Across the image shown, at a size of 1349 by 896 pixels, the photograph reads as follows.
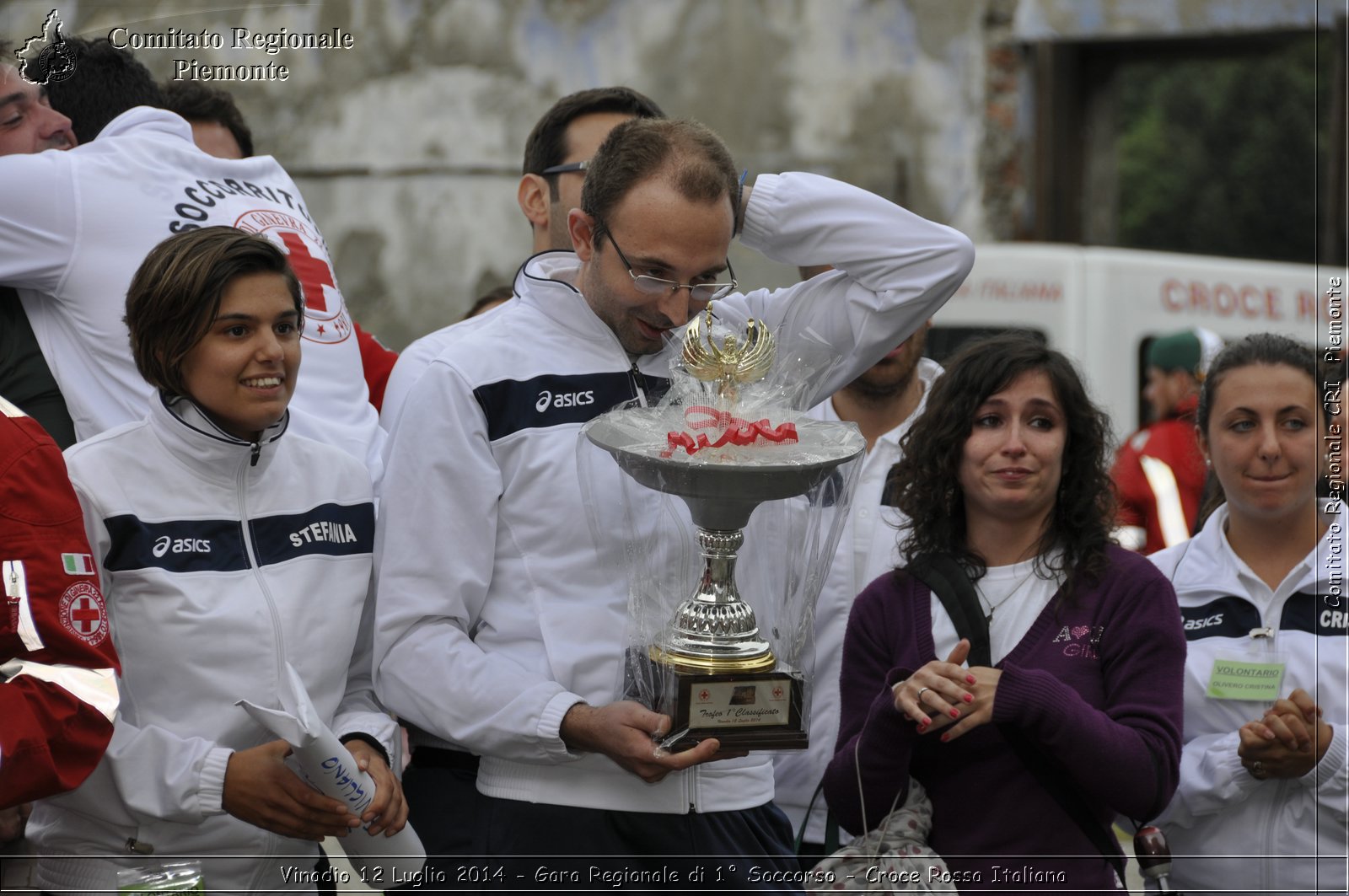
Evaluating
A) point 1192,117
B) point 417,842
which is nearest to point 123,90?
point 417,842

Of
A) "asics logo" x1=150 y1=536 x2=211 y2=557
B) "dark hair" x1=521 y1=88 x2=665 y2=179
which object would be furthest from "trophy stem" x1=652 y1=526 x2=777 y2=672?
"dark hair" x1=521 y1=88 x2=665 y2=179

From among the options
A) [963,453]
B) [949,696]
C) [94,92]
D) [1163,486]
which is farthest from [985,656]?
[1163,486]

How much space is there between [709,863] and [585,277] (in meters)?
1.15

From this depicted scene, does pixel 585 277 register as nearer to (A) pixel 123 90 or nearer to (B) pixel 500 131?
(A) pixel 123 90

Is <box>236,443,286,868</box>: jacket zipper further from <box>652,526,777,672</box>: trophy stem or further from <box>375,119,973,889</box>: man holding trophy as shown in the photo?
<box>652,526,777,672</box>: trophy stem

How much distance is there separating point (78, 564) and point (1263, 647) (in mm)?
2560

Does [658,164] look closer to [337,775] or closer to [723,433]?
[723,433]

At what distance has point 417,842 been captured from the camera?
2.74 meters

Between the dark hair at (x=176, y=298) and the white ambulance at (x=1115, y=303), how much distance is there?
23.3ft

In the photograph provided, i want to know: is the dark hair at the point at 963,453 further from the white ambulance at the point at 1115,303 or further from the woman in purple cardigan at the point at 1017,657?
the white ambulance at the point at 1115,303

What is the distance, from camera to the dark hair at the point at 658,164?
272 centimetres

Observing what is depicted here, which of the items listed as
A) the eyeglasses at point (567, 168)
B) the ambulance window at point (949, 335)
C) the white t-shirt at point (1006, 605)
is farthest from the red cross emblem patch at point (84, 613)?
the ambulance window at point (949, 335)

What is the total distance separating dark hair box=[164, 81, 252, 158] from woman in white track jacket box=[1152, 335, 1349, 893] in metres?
2.94

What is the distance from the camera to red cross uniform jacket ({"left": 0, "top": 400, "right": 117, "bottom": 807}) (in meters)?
2.42
